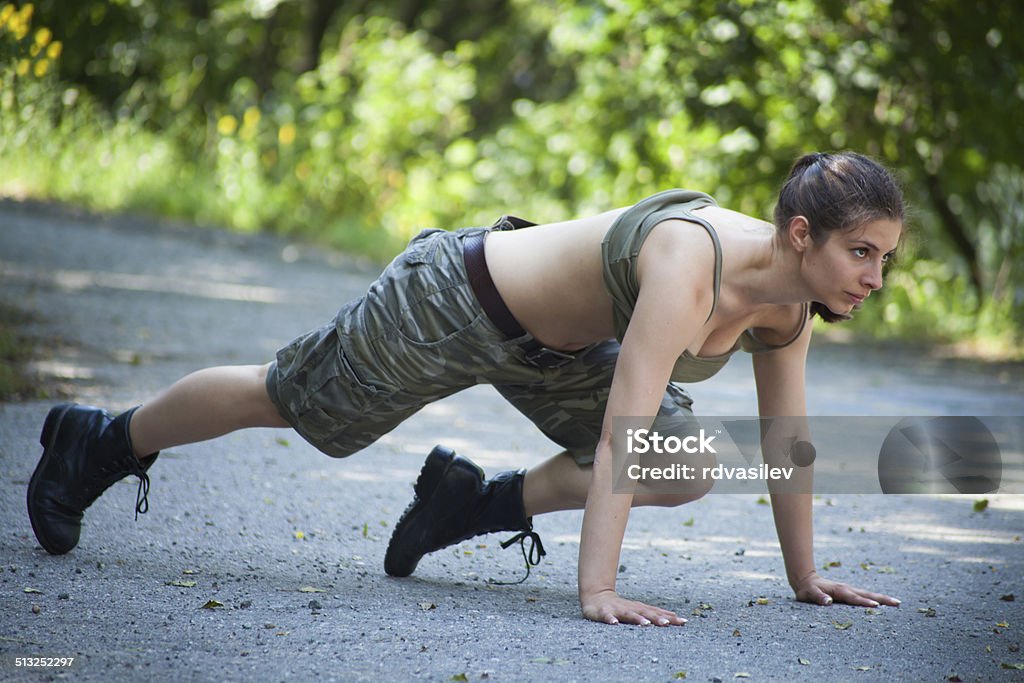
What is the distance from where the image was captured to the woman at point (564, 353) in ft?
8.59

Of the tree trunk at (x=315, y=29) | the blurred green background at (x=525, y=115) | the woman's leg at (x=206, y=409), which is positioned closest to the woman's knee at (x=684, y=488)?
the woman's leg at (x=206, y=409)

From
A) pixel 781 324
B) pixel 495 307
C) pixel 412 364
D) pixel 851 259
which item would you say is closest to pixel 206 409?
pixel 412 364

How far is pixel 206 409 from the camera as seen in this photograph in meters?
3.01

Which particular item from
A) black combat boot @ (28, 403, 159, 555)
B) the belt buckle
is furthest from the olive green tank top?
black combat boot @ (28, 403, 159, 555)

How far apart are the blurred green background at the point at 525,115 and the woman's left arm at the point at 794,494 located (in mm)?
3383

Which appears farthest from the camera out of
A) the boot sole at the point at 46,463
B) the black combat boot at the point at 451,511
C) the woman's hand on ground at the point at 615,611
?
the black combat boot at the point at 451,511

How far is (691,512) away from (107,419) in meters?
2.08

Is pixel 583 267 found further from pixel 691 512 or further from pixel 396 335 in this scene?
pixel 691 512

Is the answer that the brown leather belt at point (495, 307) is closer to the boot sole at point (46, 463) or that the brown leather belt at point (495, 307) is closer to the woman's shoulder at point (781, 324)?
the woman's shoulder at point (781, 324)

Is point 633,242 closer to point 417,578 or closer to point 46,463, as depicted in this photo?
point 417,578

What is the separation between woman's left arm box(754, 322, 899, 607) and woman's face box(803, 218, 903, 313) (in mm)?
338

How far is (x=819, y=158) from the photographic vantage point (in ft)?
8.95

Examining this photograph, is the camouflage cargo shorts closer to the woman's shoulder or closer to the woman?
the woman

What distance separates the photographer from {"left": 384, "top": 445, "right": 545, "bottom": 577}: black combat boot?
3123 mm
